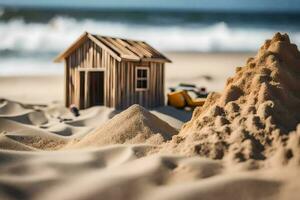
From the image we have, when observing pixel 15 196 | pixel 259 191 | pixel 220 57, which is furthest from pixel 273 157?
pixel 220 57

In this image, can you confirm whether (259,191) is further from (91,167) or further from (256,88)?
(256,88)

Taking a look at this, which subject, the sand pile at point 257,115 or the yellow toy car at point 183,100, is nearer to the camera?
the sand pile at point 257,115

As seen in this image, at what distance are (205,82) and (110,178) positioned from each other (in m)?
28.3

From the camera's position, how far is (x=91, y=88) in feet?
47.9

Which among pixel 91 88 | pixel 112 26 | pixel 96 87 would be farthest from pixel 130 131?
pixel 112 26

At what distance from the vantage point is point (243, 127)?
4332 mm

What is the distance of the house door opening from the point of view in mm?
14133

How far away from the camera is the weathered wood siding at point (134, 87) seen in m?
13.2

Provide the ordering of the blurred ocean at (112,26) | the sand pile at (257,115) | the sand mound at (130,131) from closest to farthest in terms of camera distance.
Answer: the sand pile at (257,115), the sand mound at (130,131), the blurred ocean at (112,26)

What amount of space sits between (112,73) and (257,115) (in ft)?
29.7

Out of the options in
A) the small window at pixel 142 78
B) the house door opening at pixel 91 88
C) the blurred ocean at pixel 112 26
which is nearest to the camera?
the small window at pixel 142 78

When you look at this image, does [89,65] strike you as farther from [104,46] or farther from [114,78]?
[114,78]

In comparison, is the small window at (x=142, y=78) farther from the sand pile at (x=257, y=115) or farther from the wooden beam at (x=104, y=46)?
the sand pile at (x=257, y=115)

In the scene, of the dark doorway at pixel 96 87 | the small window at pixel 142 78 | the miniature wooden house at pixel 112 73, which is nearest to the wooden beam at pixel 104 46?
the miniature wooden house at pixel 112 73
